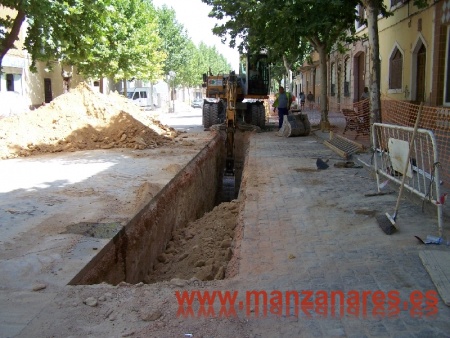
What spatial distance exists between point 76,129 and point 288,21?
7538mm

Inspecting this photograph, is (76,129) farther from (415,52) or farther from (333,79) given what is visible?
(333,79)

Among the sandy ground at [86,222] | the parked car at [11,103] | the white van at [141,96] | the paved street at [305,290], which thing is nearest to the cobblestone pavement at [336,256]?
the paved street at [305,290]

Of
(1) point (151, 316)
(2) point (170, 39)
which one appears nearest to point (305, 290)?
(1) point (151, 316)

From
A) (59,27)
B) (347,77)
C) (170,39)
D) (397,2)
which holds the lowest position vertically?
(59,27)

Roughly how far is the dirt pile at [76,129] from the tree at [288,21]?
16.7 ft

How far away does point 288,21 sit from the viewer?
14.5 meters

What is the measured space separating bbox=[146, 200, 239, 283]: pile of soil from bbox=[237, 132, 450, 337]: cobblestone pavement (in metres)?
0.42

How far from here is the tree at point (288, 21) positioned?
45.5 feet

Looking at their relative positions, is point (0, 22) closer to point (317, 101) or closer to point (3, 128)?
point (3, 128)

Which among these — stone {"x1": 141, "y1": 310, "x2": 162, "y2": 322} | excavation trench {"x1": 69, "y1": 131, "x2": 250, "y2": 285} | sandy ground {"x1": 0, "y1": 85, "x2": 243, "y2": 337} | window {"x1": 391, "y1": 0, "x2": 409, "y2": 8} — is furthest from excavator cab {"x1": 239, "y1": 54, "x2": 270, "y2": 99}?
stone {"x1": 141, "y1": 310, "x2": 162, "y2": 322}

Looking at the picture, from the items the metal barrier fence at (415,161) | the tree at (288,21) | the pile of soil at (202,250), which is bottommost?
the pile of soil at (202,250)

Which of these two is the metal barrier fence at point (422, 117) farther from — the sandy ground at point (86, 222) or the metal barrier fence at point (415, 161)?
the sandy ground at point (86, 222)

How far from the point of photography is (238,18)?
17531 mm

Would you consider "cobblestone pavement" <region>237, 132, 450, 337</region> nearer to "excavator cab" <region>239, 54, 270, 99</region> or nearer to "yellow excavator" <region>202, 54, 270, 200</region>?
"yellow excavator" <region>202, 54, 270, 200</region>
